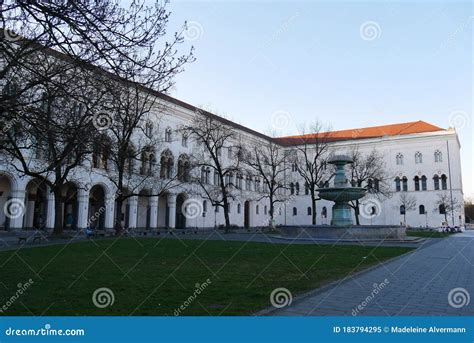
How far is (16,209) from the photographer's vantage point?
3419 centimetres

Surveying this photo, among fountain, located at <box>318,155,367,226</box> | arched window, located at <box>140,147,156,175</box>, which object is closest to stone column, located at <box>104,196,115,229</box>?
arched window, located at <box>140,147,156,175</box>

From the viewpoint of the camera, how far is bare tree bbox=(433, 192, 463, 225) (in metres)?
64.4

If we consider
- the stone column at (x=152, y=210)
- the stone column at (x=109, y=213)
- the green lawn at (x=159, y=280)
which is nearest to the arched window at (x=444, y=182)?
the stone column at (x=152, y=210)

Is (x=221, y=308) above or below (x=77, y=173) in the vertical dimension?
below

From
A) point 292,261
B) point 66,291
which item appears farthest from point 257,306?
point 292,261

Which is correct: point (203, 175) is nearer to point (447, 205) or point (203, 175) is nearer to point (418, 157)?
point (418, 157)

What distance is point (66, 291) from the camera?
7793 mm

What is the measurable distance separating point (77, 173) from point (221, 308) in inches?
1433

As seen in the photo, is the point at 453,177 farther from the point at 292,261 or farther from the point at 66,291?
the point at 66,291

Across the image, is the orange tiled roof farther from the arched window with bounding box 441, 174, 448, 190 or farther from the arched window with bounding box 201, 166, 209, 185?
the arched window with bounding box 201, 166, 209, 185

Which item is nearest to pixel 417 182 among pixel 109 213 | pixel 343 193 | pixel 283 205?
pixel 283 205

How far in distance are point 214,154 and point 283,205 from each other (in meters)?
31.6

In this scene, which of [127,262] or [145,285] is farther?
[127,262]

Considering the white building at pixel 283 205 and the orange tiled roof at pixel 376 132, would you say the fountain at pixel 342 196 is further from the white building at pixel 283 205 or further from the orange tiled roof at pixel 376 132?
the orange tiled roof at pixel 376 132
